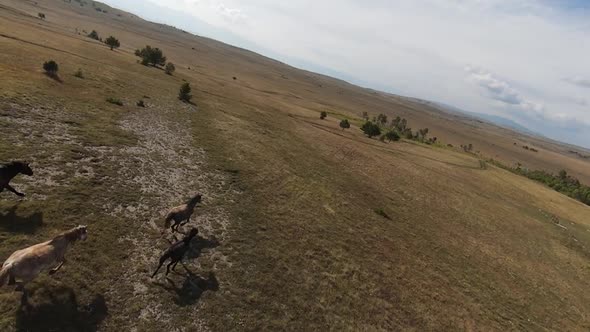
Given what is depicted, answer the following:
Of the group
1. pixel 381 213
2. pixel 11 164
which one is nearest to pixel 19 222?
pixel 11 164

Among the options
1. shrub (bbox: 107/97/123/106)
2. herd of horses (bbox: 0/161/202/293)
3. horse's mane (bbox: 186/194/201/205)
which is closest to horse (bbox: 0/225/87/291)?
herd of horses (bbox: 0/161/202/293)

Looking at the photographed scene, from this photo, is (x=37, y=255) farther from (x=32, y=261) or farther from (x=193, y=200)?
(x=193, y=200)

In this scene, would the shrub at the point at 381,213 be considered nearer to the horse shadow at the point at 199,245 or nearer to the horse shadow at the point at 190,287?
the horse shadow at the point at 199,245

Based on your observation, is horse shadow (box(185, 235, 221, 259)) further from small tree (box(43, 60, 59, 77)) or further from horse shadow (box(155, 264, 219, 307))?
small tree (box(43, 60, 59, 77))

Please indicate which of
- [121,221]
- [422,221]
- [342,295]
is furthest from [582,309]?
[121,221]

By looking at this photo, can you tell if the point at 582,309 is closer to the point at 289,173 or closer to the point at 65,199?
the point at 289,173
